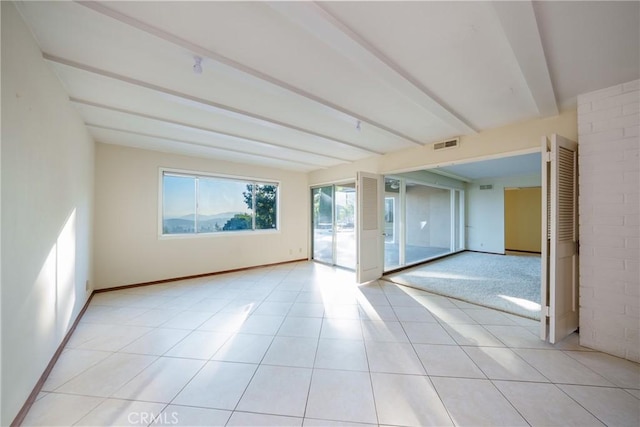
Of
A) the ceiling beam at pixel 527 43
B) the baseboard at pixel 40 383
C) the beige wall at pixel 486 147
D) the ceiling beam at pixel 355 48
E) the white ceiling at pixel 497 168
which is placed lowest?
the baseboard at pixel 40 383

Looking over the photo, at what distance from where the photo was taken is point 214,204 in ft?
16.0

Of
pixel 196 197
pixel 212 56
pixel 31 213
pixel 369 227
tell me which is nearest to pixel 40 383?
pixel 31 213

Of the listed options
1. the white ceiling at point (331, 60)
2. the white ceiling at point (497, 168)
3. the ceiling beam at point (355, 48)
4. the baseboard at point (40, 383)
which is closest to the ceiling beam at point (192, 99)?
the white ceiling at point (331, 60)

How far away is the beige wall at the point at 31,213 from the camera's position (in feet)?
4.26

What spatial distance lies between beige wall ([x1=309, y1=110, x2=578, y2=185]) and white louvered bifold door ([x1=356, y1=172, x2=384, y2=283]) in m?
0.42

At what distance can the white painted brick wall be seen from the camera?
6.58ft

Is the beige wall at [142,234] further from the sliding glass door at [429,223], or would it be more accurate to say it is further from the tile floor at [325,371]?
the sliding glass door at [429,223]

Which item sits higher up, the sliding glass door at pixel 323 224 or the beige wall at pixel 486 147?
the beige wall at pixel 486 147

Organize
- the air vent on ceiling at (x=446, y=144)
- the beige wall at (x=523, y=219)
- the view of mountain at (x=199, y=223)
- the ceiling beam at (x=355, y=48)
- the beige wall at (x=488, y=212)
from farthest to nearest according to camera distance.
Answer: the beige wall at (x=523, y=219) < the beige wall at (x=488, y=212) < the view of mountain at (x=199, y=223) < the air vent on ceiling at (x=446, y=144) < the ceiling beam at (x=355, y=48)

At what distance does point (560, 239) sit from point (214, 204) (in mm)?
5305

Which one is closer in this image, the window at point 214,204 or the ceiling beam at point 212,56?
the ceiling beam at point 212,56

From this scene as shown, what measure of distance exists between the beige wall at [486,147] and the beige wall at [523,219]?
5.89 meters

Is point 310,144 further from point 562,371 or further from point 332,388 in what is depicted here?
point 562,371

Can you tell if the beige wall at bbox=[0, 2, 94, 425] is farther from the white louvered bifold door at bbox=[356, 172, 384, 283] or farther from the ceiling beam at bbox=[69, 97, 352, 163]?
the white louvered bifold door at bbox=[356, 172, 384, 283]
